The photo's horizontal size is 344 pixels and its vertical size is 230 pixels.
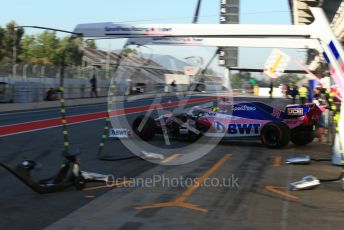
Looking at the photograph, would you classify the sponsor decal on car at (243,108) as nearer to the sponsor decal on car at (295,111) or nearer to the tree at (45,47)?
the sponsor decal on car at (295,111)

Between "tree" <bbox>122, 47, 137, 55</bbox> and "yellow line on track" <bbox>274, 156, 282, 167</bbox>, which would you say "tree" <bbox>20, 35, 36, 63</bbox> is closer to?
"tree" <bbox>122, 47, 137, 55</bbox>

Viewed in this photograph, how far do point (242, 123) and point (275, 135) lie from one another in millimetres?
938

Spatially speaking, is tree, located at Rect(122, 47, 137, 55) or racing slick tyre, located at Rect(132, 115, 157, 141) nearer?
racing slick tyre, located at Rect(132, 115, 157, 141)

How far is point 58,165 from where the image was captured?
1037 centimetres

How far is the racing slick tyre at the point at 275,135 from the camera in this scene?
527 inches

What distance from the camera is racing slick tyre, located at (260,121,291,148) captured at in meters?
13.4

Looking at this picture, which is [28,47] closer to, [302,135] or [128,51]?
[128,51]

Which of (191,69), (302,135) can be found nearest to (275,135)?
(302,135)

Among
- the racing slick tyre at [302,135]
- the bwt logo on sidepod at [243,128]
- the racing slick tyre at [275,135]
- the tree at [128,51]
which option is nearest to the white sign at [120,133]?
the tree at [128,51]

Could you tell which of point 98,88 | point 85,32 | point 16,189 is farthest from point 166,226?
point 98,88

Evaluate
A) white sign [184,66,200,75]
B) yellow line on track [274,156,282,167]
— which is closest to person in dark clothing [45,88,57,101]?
→ white sign [184,66,200,75]

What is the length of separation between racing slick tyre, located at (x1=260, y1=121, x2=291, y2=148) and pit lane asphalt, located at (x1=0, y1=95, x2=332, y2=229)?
0.28 m

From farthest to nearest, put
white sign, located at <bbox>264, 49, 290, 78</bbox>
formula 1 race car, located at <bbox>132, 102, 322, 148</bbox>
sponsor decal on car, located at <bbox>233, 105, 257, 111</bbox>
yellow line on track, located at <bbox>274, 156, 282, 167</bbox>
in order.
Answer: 1. sponsor decal on car, located at <bbox>233, 105, 257, 111</bbox>
2. formula 1 race car, located at <bbox>132, 102, 322, 148</bbox>
3. white sign, located at <bbox>264, 49, 290, 78</bbox>
4. yellow line on track, located at <bbox>274, 156, 282, 167</bbox>

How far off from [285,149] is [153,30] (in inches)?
196
